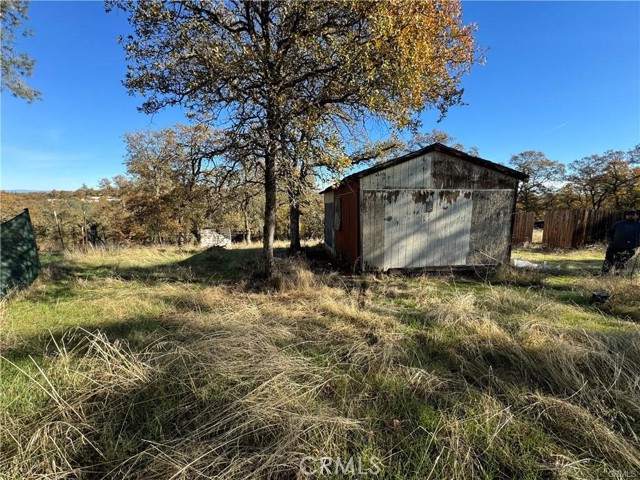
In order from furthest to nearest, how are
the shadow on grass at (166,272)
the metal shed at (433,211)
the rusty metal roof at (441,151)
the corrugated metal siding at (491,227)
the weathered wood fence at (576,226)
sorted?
the weathered wood fence at (576,226)
the corrugated metal siding at (491,227)
the metal shed at (433,211)
the rusty metal roof at (441,151)
the shadow on grass at (166,272)

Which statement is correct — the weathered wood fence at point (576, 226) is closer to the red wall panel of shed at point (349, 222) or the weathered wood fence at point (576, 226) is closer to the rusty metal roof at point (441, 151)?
the rusty metal roof at point (441, 151)

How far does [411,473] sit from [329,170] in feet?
16.3

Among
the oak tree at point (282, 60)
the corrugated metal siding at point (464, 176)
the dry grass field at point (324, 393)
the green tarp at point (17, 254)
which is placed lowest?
the dry grass field at point (324, 393)

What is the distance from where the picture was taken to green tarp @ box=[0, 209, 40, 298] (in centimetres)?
555

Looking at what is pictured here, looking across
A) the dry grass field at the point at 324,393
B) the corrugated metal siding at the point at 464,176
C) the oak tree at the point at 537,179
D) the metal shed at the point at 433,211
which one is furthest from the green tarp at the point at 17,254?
the oak tree at the point at 537,179

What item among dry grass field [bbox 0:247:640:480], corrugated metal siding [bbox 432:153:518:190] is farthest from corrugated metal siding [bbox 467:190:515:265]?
dry grass field [bbox 0:247:640:480]

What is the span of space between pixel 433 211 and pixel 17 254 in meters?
9.51

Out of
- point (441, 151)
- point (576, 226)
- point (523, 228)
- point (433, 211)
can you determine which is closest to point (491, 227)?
point (433, 211)

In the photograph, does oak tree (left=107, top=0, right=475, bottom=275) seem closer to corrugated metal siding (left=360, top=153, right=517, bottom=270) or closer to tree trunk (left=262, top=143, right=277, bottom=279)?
tree trunk (left=262, top=143, right=277, bottom=279)

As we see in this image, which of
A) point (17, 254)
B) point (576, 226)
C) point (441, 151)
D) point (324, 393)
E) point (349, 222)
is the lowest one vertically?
point (324, 393)

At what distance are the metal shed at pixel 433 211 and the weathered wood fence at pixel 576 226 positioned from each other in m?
9.27

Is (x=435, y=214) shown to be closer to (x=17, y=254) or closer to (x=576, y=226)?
(x=17, y=254)

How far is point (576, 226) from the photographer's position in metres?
14.7

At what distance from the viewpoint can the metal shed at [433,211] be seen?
24.7 ft
